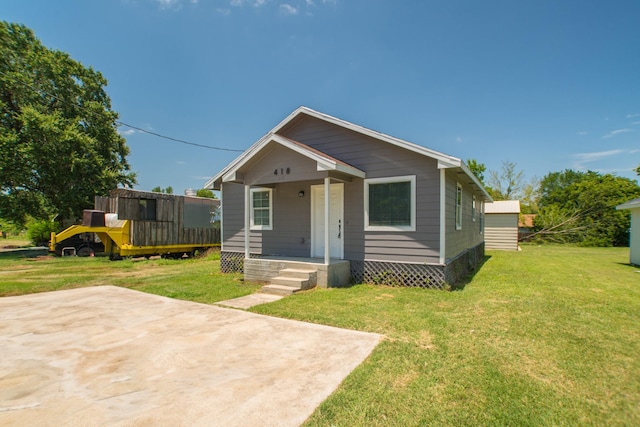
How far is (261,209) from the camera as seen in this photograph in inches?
388

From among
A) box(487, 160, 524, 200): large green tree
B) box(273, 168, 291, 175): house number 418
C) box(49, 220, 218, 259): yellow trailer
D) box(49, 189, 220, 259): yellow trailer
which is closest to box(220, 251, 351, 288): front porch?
box(273, 168, 291, 175): house number 418

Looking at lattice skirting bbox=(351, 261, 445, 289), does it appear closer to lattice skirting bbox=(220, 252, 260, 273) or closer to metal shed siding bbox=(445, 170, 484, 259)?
metal shed siding bbox=(445, 170, 484, 259)

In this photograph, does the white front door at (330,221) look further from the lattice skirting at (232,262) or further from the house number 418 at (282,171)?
the lattice skirting at (232,262)

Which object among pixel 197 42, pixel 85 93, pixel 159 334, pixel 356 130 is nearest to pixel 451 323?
pixel 159 334

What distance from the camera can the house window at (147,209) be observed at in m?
14.2

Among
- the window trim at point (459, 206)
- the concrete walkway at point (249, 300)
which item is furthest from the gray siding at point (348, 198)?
the concrete walkway at point (249, 300)

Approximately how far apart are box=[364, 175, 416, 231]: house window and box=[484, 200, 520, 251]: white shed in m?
15.6

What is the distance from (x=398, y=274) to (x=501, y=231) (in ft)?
53.1

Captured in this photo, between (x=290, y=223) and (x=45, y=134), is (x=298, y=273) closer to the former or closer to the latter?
(x=290, y=223)

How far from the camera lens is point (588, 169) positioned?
39500 mm

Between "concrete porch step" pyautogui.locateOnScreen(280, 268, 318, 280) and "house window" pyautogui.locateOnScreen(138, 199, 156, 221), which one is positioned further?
"house window" pyautogui.locateOnScreen(138, 199, 156, 221)

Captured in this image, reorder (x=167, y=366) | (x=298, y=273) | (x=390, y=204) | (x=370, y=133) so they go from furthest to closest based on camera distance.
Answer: (x=370, y=133) → (x=390, y=204) → (x=298, y=273) → (x=167, y=366)

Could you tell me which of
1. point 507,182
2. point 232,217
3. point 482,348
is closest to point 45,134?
point 232,217

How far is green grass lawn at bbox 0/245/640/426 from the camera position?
254cm
